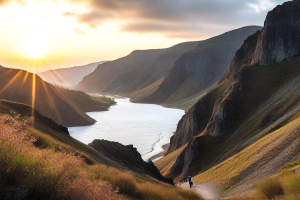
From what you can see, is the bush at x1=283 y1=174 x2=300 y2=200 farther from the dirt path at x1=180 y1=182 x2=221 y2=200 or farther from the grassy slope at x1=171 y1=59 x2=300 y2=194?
the dirt path at x1=180 y1=182 x2=221 y2=200

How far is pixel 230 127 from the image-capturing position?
48.0 meters

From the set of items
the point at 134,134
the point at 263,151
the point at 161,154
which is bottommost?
the point at 161,154

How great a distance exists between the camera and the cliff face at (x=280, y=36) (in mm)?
63062

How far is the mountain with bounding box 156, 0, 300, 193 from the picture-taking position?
24.3 meters

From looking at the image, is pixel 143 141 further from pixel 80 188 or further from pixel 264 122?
pixel 80 188

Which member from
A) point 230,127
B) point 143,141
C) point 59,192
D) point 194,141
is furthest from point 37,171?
point 143,141

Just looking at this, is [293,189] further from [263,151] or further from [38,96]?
[38,96]

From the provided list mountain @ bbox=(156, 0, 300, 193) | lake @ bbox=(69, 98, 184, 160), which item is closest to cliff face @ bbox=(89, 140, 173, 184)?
mountain @ bbox=(156, 0, 300, 193)

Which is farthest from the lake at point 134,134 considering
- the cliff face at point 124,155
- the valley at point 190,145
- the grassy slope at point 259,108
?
the cliff face at point 124,155

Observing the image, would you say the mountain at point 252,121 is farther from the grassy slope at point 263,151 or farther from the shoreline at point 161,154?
the shoreline at point 161,154

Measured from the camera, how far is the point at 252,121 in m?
43.9

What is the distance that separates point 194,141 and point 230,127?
7.25 meters

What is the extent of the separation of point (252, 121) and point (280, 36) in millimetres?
31446

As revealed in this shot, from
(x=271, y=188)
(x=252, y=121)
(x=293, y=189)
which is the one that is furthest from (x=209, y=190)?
(x=252, y=121)
